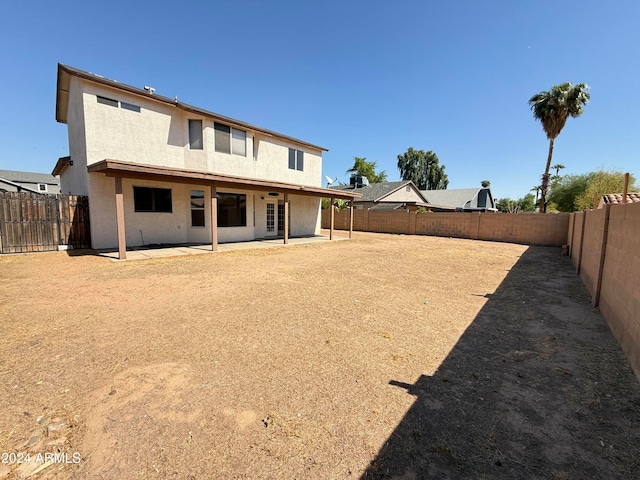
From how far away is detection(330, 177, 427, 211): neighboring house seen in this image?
93.9 ft


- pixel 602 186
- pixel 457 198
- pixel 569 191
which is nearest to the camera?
pixel 602 186

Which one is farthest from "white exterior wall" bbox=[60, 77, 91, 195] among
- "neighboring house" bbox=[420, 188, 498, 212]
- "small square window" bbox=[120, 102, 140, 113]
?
"neighboring house" bbox=[420, 188, 498, 212]

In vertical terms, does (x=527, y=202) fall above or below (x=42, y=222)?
above

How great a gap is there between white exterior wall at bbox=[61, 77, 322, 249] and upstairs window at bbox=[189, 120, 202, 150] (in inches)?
7.3

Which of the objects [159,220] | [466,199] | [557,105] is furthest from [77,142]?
[466,199]

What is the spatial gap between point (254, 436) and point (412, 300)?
4199 millimetres

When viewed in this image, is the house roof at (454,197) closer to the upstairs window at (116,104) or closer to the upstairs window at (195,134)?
the upstairs window at (195,134)

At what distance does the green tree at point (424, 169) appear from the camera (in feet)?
171

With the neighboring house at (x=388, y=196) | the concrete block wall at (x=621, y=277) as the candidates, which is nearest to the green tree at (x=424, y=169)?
the neighboring house at (x=388, y=196)

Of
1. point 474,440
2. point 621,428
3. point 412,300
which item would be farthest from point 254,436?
point 412,300

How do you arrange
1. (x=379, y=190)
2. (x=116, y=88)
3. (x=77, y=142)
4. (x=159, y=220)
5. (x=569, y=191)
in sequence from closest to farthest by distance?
(x=116, y=88) → (x=77, y=142) → (x=159, y=220) → (x=379, y=190) → (x=569, y=191)

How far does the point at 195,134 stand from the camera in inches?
491

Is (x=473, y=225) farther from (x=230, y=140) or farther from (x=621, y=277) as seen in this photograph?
(x=621, y=277)

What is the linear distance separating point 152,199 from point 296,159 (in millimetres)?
8257
